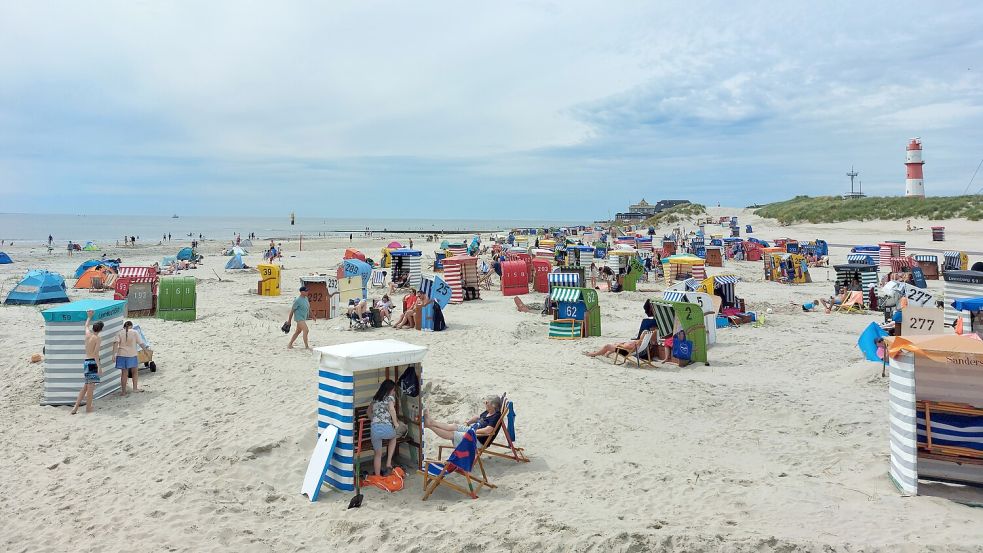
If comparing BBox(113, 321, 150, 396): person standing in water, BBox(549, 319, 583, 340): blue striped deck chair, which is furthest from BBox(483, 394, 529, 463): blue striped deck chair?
BBox(549, 319, 583, 340): blue striped deck chair

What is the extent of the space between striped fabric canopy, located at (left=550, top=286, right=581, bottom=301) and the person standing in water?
7968 millimetres

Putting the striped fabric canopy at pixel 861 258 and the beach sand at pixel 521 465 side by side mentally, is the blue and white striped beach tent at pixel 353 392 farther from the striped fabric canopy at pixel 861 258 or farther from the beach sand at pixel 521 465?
the striped fabric canopy at pixel 861 258

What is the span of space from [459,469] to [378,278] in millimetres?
18326

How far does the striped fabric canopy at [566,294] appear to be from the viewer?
1328 centimetres

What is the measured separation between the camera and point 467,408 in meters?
8.24

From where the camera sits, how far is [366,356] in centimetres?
592

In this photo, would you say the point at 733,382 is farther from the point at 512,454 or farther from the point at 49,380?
the point at 49,380

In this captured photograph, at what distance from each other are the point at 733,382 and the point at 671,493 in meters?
4.33

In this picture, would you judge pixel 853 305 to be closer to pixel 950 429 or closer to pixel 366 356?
pixel 950 429

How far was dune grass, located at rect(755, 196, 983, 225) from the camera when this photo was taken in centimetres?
4441

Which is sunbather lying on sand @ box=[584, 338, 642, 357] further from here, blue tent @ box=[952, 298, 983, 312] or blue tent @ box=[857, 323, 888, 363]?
blue tent @ box=[952, 298, 983, 312]

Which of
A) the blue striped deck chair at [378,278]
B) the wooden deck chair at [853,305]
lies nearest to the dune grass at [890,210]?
the wooden deck chair at [853,305]

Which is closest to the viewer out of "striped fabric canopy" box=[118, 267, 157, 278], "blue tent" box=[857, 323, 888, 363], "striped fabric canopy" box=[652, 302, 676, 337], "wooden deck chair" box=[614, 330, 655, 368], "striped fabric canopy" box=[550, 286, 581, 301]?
"blue tent" box=[857, 323, 888, 363]

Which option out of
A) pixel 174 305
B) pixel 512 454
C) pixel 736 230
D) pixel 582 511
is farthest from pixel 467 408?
pixel 736 230
